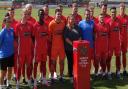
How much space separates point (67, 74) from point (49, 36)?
1.79 metres

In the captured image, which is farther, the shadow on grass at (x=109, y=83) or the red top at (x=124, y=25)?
the red top at (x=124, y=25)

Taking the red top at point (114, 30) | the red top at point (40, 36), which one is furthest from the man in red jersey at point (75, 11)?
the red top at point (40, 36)

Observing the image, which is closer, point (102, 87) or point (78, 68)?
point (78, 68)

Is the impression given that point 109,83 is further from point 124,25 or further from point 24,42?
point 24,42

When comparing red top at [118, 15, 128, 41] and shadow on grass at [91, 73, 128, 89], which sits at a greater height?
red top at [118, 15, 128, 41]

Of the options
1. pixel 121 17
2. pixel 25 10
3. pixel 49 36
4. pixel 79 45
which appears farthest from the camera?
pixel 121 17

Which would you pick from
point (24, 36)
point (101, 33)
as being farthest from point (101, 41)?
point (24, 36)

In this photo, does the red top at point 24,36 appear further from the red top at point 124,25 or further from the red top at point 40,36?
the red top at point 124,25

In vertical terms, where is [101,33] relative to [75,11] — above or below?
below

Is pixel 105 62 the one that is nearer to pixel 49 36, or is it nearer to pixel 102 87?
pixel 102 87

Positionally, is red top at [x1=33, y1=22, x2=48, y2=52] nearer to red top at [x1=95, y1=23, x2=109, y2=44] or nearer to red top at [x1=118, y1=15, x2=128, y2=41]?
red top at [x1=95, y1=23, x2=109, y2=44]

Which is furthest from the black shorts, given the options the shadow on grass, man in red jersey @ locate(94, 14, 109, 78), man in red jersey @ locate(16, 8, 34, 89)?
man in red jersey @ locate(94, 14, 109, 78)

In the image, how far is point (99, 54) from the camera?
39.2 ft

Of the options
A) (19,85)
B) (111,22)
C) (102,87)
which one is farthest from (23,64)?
(111,22)
